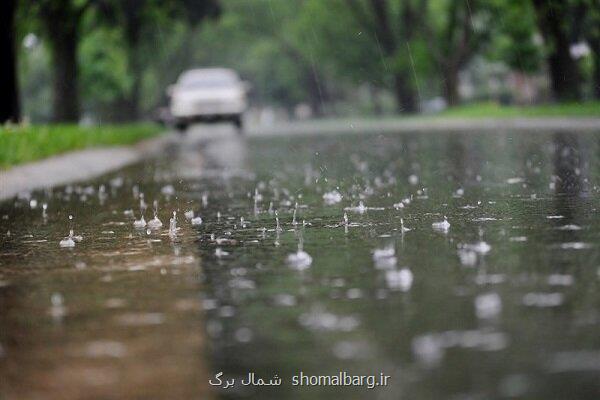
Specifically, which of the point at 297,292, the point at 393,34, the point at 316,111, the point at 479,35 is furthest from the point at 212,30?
the point at 297,292

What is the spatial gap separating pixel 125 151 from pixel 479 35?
1343 inches

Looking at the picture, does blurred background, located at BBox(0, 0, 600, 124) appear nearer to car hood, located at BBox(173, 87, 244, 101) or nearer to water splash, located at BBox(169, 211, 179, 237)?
car hood, located at BBox(173, 87, 244, 101)

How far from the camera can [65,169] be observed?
22.2m

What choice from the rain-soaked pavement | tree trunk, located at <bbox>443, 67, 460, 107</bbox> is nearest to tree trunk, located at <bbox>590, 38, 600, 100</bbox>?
tree trunk, located at <bbox>443, 67, 460, 107</bbox>

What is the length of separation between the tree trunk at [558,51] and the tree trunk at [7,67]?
19062mm

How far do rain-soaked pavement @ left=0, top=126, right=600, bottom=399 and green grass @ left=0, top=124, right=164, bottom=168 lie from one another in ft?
22.1

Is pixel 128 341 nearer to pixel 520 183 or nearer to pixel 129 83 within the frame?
pixel 520 183

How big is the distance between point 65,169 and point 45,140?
7.82ft

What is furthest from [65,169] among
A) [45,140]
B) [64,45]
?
[64,45]

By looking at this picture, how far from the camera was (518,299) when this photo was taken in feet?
20.9

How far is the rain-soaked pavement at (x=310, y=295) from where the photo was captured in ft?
16.0

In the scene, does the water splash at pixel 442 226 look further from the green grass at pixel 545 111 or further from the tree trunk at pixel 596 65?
the tree trunk at pixel 596 65

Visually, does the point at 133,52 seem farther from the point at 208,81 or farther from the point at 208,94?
the point at 208,94

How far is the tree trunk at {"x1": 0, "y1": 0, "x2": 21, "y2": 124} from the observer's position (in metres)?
28.8
